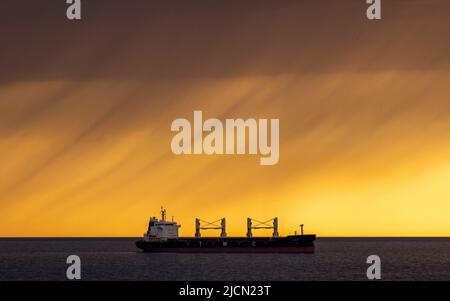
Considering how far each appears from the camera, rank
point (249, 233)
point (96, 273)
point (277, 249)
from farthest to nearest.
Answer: point (249, 233) < point (277, 249) < point (96, 273)

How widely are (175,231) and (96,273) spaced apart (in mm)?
58628

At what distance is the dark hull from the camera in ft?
482

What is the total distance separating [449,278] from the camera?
9138 cm

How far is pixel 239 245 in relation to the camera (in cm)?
15038

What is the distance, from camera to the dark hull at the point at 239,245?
147000mm

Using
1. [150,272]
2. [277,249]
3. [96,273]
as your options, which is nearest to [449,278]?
[150,272]
